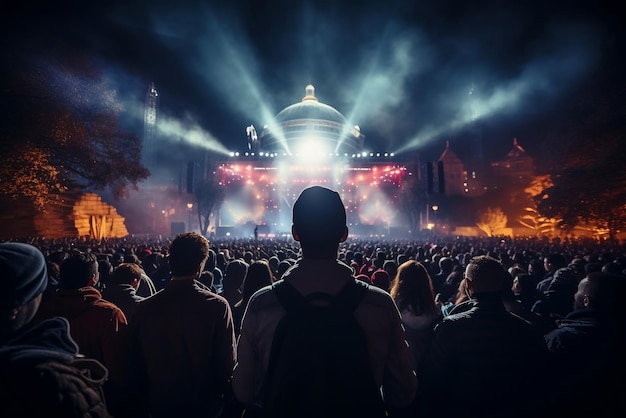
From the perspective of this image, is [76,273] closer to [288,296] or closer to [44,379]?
[44,379]

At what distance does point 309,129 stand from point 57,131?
66457 millimetres

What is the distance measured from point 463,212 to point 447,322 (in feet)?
181

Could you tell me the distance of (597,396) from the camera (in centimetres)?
265

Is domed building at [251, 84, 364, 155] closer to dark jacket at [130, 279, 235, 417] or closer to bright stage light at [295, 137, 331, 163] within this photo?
bright stage light at [295, 137, 331, 163]

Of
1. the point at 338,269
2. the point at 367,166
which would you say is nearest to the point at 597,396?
the point at 338,269

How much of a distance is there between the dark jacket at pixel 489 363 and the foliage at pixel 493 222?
50.5m

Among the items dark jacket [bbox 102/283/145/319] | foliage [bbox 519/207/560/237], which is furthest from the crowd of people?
foliage [bbox 519/207/560/237]

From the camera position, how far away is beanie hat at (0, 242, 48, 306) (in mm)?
1447

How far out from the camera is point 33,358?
1.28 m

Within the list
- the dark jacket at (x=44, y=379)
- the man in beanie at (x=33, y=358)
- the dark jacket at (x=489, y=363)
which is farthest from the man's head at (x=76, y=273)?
the dark jacket at (x=489, y=363)

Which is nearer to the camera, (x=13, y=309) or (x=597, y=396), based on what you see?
(x=13, y=309)

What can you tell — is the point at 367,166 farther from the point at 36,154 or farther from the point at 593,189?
the point at 36,154

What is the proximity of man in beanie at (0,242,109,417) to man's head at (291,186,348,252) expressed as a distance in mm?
1185

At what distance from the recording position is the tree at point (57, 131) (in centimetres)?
1861
